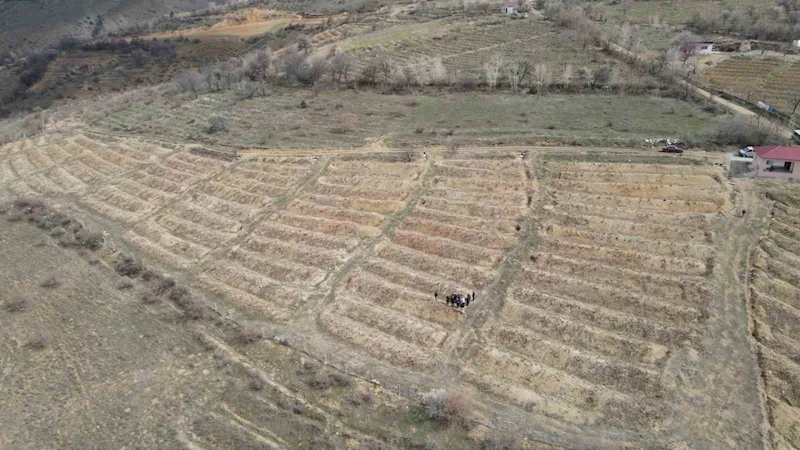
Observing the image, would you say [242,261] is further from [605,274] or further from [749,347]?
[749,347]

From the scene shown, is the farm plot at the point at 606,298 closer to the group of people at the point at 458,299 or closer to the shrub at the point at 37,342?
the group of people at the point at 458,299

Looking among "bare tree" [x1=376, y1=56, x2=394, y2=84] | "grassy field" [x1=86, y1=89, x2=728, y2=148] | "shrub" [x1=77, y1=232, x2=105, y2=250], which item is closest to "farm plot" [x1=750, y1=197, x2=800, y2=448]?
"grassy field" [x1=86, y1=89, x2=728, y2=148]

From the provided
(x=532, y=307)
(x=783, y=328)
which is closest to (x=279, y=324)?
(x=532, y=307)

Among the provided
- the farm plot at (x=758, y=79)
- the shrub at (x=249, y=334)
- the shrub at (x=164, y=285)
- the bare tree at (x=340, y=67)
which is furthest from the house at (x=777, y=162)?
the bare tree at (x=340, y=67)

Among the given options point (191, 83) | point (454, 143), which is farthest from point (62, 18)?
point (454, 143)

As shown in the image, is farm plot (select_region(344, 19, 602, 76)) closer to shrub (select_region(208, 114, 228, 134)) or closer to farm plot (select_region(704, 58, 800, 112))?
farm plot (select_region(704, 58, 800, 112))

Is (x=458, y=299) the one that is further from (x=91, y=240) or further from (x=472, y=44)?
(x=472, y=44)
